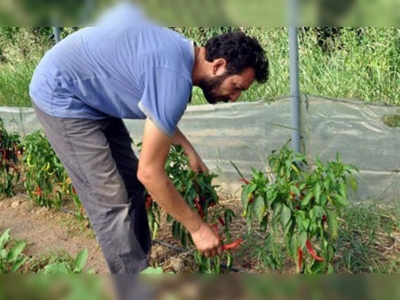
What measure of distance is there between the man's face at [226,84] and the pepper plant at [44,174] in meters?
1.69

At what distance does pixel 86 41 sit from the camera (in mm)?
2705

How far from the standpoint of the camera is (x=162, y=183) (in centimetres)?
233

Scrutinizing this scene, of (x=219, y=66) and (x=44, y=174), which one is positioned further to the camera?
(x=44, y=174)

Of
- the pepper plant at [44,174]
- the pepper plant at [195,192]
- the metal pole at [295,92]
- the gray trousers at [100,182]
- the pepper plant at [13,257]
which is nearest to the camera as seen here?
the pepper plant at [13,257]

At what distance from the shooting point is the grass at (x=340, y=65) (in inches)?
173

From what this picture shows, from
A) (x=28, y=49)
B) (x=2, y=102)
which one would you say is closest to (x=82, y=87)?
(x=2, y=102)

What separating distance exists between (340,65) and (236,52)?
8.50ft

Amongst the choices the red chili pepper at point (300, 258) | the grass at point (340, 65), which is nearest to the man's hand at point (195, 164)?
the red chili pepper at point (300, 258)

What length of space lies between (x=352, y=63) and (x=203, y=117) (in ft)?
4.48

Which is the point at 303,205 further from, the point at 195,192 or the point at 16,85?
the point at 16,85

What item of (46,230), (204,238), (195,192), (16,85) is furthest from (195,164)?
(16,85)

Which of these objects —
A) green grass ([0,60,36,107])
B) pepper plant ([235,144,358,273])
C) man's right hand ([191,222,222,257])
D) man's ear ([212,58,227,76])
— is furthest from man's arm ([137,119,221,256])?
green grass ([0,60,36,107])

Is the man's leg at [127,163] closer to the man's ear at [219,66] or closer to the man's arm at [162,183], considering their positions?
the man's arm at [162,183]

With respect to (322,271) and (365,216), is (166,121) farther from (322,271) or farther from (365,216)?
(365,216)
